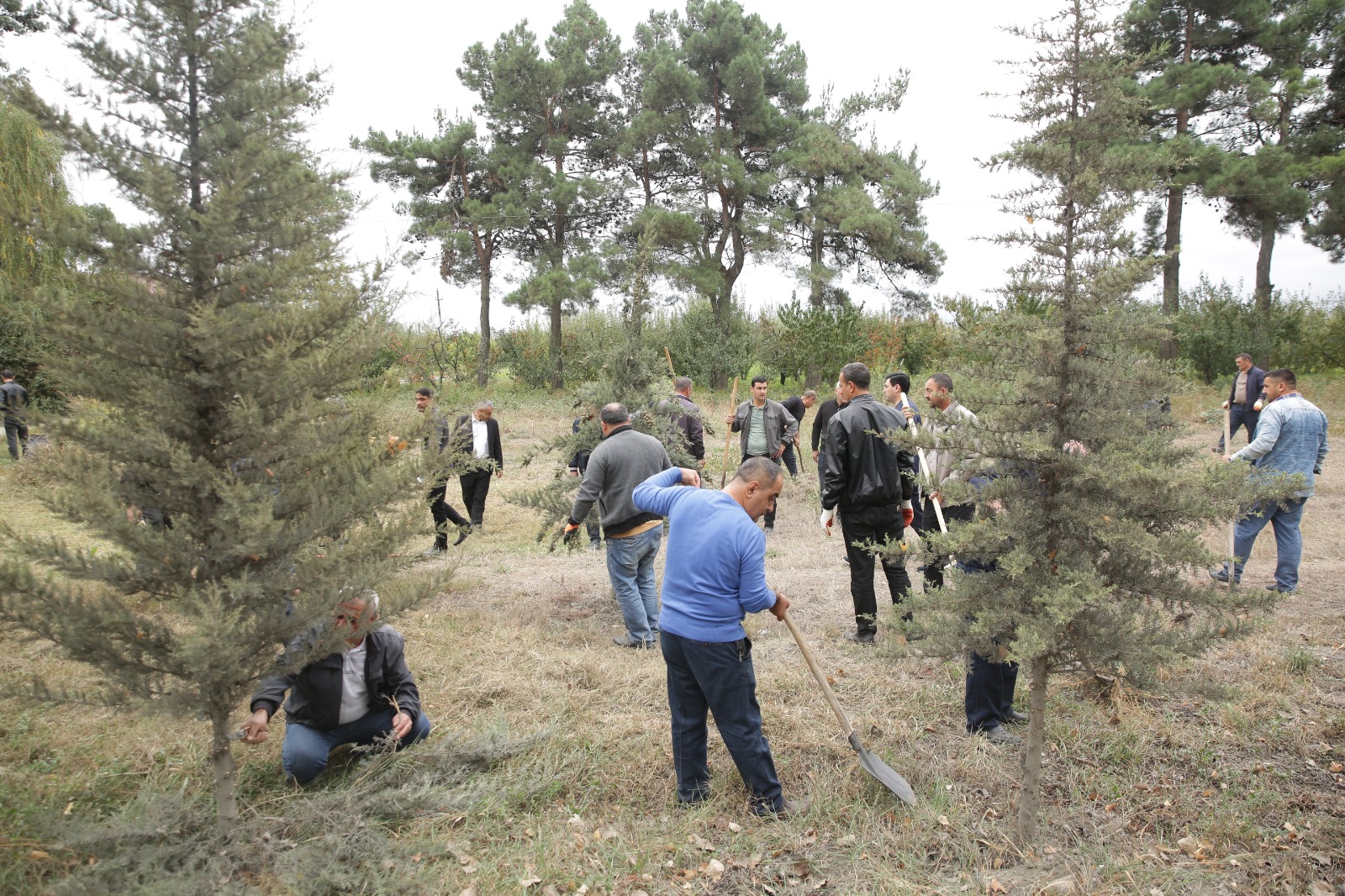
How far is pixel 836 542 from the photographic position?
10.1 metres

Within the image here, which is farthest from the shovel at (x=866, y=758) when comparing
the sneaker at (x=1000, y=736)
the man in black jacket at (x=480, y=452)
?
the man in black jacket at (x=480, y=452)

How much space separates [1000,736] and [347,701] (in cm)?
367

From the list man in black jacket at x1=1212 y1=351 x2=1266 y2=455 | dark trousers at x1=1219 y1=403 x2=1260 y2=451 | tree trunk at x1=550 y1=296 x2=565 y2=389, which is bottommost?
dark trousers at x1=1219 y1=403 x2=1260 y2=451

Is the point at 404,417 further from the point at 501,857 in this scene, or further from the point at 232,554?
the point at 501,857

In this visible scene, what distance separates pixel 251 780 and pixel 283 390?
2238 mm

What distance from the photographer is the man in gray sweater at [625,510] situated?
6.02 m

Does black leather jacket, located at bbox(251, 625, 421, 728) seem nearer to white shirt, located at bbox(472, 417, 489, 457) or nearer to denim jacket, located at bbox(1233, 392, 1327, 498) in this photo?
white shirt, located at bbox(472, 417, 489, 457)

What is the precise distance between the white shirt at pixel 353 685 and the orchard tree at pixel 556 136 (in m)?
19.9

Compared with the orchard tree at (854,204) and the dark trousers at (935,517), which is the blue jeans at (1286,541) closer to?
the dark trousers at (935,517)

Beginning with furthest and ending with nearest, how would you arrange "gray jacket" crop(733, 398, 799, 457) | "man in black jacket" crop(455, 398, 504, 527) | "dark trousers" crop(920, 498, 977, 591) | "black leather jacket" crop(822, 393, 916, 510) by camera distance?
1. "gray jacket" crop(733, 398, 799, 457)
2. "man in black jacket" crop(455, 398, 504, 527)
3. "black leather jacket" crop(822, 393, 916, 510)
4. "dark trousers" crop(920, 498, 977, 591)

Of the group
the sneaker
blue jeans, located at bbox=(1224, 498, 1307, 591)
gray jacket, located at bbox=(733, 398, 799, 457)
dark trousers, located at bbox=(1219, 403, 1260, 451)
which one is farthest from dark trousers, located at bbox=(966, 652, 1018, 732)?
dark trousers, located at bbox=(1219, 403, 1260, 451)

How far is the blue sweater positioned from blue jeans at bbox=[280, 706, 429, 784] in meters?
1.70

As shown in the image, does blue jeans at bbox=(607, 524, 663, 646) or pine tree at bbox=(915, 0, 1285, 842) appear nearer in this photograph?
pine tree at bbox=(915, 0, 1285, 842)

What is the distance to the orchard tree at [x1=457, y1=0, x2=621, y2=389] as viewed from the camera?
24.0m
